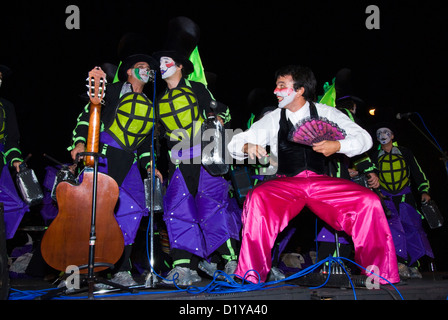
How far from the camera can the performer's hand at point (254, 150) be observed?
3180mm

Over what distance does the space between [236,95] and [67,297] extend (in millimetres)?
5444

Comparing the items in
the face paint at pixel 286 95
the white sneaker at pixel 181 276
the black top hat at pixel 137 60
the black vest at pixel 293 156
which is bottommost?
the white sneaker at pixel 181 276

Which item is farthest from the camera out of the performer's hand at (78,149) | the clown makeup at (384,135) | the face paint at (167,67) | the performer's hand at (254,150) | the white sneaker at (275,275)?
the clown makeup at (384,135)

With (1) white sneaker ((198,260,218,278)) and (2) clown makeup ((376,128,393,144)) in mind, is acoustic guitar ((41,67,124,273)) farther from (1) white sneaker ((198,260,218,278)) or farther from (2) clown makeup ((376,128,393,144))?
(2) clown makeup ((376,128,393,144))

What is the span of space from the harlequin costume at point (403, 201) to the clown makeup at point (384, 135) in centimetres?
17

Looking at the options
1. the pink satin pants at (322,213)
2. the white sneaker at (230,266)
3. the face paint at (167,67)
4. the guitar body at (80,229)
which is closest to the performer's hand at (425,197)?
the pink satin pants at (322,213)

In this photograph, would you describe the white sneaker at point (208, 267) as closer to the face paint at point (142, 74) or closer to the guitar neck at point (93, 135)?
the guitar neck at point (93, 135)

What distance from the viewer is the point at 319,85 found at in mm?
6867

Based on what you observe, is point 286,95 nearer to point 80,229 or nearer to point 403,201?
point 80,229

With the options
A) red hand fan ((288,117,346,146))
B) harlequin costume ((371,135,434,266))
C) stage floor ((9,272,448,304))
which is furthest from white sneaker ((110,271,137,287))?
harlequin costume ((371,135,434,266))

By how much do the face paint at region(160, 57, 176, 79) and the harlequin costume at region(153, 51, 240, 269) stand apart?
0.67 feet

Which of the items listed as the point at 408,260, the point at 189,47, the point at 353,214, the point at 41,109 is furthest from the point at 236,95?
the point at 353,214

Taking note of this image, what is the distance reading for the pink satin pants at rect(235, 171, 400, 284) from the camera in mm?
2924

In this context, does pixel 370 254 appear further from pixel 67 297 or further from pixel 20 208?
pixel 20 208
